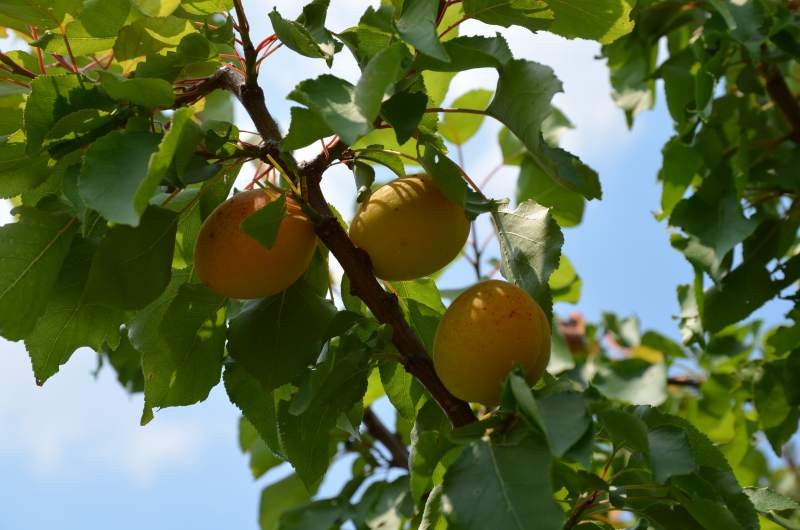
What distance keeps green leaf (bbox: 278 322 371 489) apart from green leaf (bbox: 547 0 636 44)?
45 centimetres

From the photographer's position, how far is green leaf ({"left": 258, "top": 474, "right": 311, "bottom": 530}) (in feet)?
7.19

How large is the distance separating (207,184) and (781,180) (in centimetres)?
123

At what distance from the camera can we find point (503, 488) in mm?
778

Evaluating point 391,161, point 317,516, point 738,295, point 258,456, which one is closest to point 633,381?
point 738,295

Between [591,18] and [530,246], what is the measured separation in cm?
30

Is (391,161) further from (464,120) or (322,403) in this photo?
(464,120)

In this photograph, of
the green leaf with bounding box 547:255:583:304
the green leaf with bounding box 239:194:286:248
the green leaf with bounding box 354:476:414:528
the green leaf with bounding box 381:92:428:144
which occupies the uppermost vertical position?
the green leaf with bounding box 381:92:428:144

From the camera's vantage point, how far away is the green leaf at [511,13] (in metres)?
1.01

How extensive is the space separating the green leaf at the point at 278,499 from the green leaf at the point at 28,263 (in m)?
1.29

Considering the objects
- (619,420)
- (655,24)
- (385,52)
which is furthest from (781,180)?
(385,52)

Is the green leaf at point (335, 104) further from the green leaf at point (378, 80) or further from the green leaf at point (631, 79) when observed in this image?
the green leaf at point (631, 79)

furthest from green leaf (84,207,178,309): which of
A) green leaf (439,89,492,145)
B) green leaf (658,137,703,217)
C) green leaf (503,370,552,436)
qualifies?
green leaf (658,137,703,217)

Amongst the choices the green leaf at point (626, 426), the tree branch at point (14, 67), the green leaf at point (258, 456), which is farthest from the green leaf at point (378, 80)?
the green leaf at point (258, 456)

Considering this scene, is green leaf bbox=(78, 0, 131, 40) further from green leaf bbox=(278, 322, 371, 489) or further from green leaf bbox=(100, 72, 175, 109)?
green leaf bbox=(278, 322, 371, 489)
